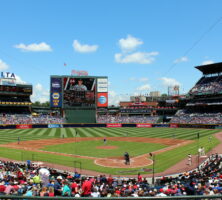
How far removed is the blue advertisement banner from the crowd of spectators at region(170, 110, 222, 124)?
39.8m

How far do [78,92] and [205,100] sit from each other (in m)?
43.7

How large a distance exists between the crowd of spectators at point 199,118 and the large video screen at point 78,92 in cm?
3062

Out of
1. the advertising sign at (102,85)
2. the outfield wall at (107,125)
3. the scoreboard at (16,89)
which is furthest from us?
the scoreboard at (16,89)

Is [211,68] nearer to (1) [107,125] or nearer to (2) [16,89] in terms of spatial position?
(1) [107,125]

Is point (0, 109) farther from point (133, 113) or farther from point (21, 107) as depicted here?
point (133, 113)

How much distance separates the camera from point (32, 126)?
69.4 meters

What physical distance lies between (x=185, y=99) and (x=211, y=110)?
1440 cm

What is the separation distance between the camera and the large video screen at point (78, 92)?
73188 millimetres

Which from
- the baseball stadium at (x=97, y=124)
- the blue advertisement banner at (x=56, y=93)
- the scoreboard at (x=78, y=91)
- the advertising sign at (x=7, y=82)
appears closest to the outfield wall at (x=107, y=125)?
the baseball stadium at (x=97, y=124)

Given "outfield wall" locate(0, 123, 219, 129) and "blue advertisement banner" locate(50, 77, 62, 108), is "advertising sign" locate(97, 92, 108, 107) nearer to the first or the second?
"outfield wall" locate(0, 123, 219, 129)

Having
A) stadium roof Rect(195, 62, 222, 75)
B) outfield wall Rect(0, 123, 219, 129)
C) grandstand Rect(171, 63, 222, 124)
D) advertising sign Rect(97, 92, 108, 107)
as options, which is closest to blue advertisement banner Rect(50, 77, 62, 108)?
outfield wall Rect(0, 123, 219, 129)

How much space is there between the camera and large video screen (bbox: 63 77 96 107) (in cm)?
7319

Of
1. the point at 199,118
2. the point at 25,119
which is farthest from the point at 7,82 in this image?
the point at 199,118

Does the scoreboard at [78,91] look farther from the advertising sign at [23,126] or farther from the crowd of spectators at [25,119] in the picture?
the advertising sign at [23,126]
